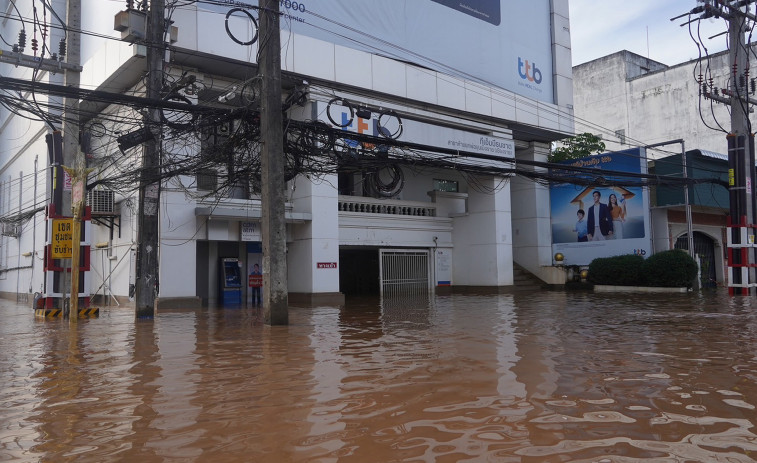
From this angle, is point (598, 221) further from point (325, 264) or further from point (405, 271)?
point (325, 264)

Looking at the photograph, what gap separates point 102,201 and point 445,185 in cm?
1261

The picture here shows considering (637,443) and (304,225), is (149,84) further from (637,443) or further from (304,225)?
(637,443)

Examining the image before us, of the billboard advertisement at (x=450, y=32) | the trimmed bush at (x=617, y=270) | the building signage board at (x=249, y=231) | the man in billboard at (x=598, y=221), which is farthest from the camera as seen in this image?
the man in billboard at (x=598, y=221)

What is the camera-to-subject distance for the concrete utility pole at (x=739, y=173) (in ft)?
61.4

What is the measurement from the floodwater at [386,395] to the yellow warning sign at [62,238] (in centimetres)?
256

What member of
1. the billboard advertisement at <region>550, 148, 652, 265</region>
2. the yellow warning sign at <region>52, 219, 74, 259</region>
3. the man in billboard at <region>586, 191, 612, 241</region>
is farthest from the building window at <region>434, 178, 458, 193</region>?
the yellow warning sign at <region>52, 219, 74, 259</region>

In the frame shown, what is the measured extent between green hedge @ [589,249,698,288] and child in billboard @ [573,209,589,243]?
6.47ft

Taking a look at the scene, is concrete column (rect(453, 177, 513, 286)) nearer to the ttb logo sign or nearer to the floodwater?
the ttb logo sign

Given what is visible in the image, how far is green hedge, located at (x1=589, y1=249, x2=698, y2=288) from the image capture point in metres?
20.0

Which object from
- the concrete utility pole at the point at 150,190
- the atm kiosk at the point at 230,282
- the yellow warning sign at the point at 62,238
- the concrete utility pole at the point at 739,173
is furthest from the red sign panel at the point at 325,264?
the concrete utility pole at the point at 739,173

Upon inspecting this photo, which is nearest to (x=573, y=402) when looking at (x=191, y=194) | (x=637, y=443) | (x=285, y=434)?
(x=637, y=443)

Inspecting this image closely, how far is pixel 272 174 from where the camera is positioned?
1088cm

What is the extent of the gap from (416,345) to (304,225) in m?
9.86

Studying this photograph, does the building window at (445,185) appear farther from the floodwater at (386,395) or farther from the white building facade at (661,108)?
the floodwater at (386,395)
